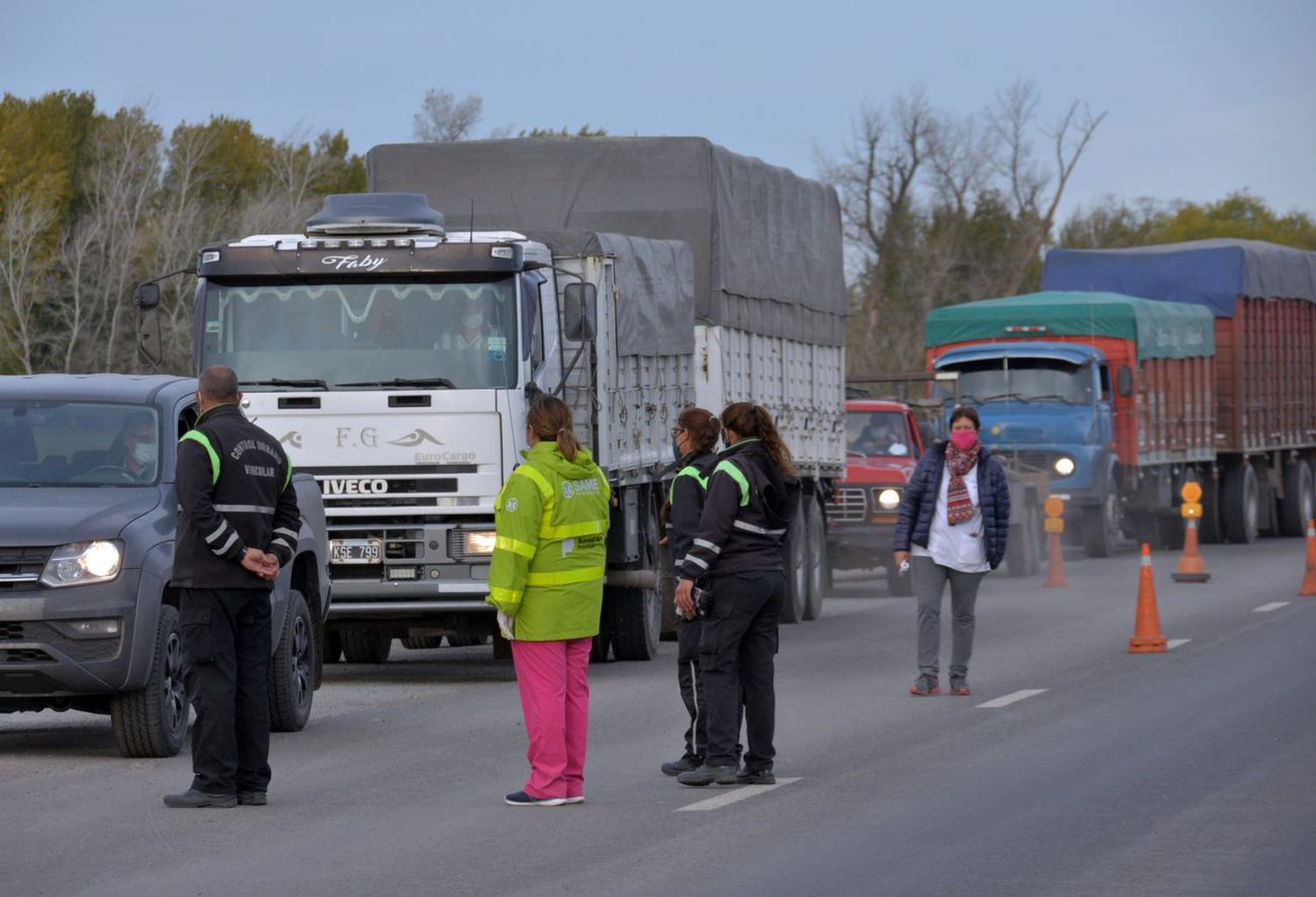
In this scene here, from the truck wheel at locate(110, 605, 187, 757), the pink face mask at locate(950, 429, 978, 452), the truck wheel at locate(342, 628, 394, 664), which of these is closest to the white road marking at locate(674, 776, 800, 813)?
the truck wheel at locate(110, 605, 187, 757)

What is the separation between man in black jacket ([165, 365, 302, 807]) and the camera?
986 cm

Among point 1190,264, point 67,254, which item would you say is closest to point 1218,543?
point 1190,264

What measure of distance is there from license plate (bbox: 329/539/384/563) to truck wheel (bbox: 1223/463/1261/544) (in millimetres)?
23563

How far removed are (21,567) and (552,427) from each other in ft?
9.26

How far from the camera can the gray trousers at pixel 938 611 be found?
14.7 m

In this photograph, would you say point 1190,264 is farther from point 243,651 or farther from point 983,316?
point 243,651

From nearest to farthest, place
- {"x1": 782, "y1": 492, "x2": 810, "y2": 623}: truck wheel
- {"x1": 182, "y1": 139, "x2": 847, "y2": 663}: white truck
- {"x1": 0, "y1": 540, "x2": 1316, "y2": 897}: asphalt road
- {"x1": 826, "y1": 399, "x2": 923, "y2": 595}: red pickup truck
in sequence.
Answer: {"x1": 0, "y1": 540, "x2": 1316, "y2": 897}: asphalt road
{"x1": 182, "y1": 139, "x2": 847, "y2": 663}: white truck
{"x1": 782, "y1": 492, "x2": 810, "y2": 623}: truck wheel
{"x1": 826, "y1": 399, "x2": 923, "y2": 595}: red pickup truck

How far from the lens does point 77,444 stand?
39.3ft

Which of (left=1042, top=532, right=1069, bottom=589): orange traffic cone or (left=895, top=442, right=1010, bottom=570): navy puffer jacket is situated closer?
(left=895, top=442, right=1010, bottom=570): navy puffer jacket

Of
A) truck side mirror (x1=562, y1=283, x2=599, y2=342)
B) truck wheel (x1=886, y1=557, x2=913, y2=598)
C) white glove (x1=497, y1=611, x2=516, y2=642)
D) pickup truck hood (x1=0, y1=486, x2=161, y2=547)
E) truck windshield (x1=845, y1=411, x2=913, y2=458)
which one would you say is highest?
truck side mirror (x1=562, y1=283, x2=599, y2=342)

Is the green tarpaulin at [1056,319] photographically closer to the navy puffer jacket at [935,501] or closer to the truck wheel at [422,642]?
the truck wheel at [422,642]

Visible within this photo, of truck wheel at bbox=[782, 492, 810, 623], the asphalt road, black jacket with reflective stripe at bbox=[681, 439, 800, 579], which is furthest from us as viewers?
truck wheel at bbox=[782, 492, 810, 623]

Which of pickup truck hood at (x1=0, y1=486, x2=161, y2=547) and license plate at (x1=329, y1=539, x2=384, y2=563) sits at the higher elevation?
pickup truck hood at (x1=0, y1=486, x2=161, y2=547)

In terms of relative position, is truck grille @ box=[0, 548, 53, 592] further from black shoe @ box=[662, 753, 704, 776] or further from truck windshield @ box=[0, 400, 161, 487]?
black shoe @ box=[662, 753, 704, 776]
